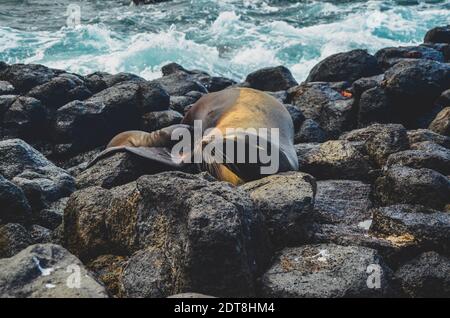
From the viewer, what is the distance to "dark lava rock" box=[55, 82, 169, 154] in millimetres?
7785

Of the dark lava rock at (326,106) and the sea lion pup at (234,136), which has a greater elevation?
the sea lion pup at (234,136)

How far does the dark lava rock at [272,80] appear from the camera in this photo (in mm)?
11289

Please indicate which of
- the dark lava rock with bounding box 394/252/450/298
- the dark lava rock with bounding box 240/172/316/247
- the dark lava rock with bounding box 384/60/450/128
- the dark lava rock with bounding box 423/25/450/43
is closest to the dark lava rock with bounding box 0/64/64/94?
the dark lava rock with bounding box 384/60/450/128

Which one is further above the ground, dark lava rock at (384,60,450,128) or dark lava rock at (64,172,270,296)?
dark lava rock at (64,172,270,296)

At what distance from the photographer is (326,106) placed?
8.79 meters

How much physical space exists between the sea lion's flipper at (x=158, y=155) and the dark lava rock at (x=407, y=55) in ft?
22.8

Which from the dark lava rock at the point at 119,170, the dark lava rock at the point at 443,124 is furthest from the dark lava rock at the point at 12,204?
the dark lava rock at the point at 443,124

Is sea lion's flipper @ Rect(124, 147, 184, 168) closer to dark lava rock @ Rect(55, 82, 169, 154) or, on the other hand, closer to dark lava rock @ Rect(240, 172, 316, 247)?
dark lava rock @ Rect(240, 172, 316, 247)

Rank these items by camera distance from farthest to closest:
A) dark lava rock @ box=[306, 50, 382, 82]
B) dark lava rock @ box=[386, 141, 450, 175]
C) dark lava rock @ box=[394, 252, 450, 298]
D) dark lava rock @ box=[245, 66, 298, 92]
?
dark lava rock @ box=[245, 66, 298, 92]
dark lava rock @ box=[306, 50, 382, 82]
dark lava rock @ box=[386, 141, 450, 175]
dark lava rock @ box=[394, 252, 450, 298]

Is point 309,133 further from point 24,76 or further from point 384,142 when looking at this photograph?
point 24,76

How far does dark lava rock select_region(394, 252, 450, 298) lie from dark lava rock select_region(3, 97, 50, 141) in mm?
5619

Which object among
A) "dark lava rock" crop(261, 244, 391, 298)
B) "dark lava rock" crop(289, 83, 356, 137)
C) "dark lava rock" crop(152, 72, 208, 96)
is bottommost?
"dark lava rock" crop(152, 72, 208, 96)

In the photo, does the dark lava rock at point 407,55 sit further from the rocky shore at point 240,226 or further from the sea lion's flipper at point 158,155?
the sea lion's flipper at point 158,155

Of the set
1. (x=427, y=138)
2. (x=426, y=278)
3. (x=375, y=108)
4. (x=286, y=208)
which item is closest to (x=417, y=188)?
(x=426, y=278)
